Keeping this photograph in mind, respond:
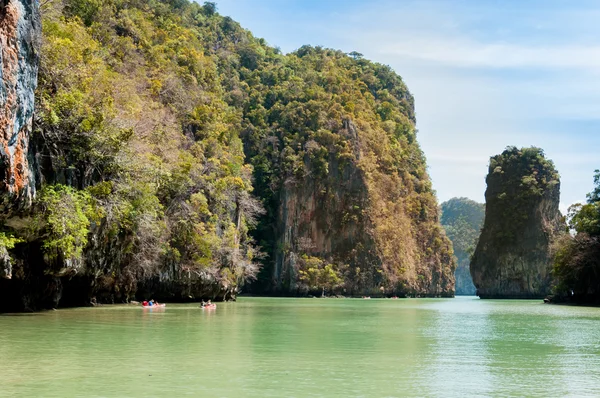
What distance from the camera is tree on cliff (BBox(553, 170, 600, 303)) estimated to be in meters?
44.5

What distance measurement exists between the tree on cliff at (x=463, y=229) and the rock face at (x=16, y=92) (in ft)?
384

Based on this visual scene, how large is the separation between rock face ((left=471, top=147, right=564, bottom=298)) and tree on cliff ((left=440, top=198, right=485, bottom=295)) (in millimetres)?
46432

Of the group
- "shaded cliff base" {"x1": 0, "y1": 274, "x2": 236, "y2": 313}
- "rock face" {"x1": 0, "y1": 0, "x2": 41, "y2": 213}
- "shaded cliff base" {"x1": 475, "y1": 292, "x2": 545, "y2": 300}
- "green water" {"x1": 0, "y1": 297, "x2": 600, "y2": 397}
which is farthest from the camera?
"shaded cliff base" {"x1": 475, "y1": 292, "x2": 545, "y2": 300}

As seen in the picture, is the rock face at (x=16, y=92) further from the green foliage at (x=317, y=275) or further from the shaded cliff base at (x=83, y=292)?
the green foliage at (x=317, y=275)

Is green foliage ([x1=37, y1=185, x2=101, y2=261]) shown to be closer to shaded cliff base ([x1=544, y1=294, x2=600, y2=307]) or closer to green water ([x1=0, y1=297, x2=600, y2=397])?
green water ([x1=0, y1=297, x2=600, y2=397])

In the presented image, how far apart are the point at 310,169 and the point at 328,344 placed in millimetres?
61628

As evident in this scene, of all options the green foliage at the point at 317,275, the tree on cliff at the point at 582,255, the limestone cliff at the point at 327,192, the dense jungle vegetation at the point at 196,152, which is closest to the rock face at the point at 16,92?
the dense jungle vegetation at the point at 196,152

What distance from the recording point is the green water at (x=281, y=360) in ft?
33.1

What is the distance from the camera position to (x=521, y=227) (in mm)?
81188

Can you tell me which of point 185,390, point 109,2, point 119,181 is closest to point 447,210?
point 109,2

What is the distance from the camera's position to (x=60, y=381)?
10.1 m

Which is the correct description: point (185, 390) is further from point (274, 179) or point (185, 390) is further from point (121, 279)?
point (274, 179)

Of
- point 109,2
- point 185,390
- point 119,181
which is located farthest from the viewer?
point 109,2

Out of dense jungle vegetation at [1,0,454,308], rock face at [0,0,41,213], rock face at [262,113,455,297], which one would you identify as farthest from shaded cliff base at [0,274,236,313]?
rock face at [262,113,455,297]
